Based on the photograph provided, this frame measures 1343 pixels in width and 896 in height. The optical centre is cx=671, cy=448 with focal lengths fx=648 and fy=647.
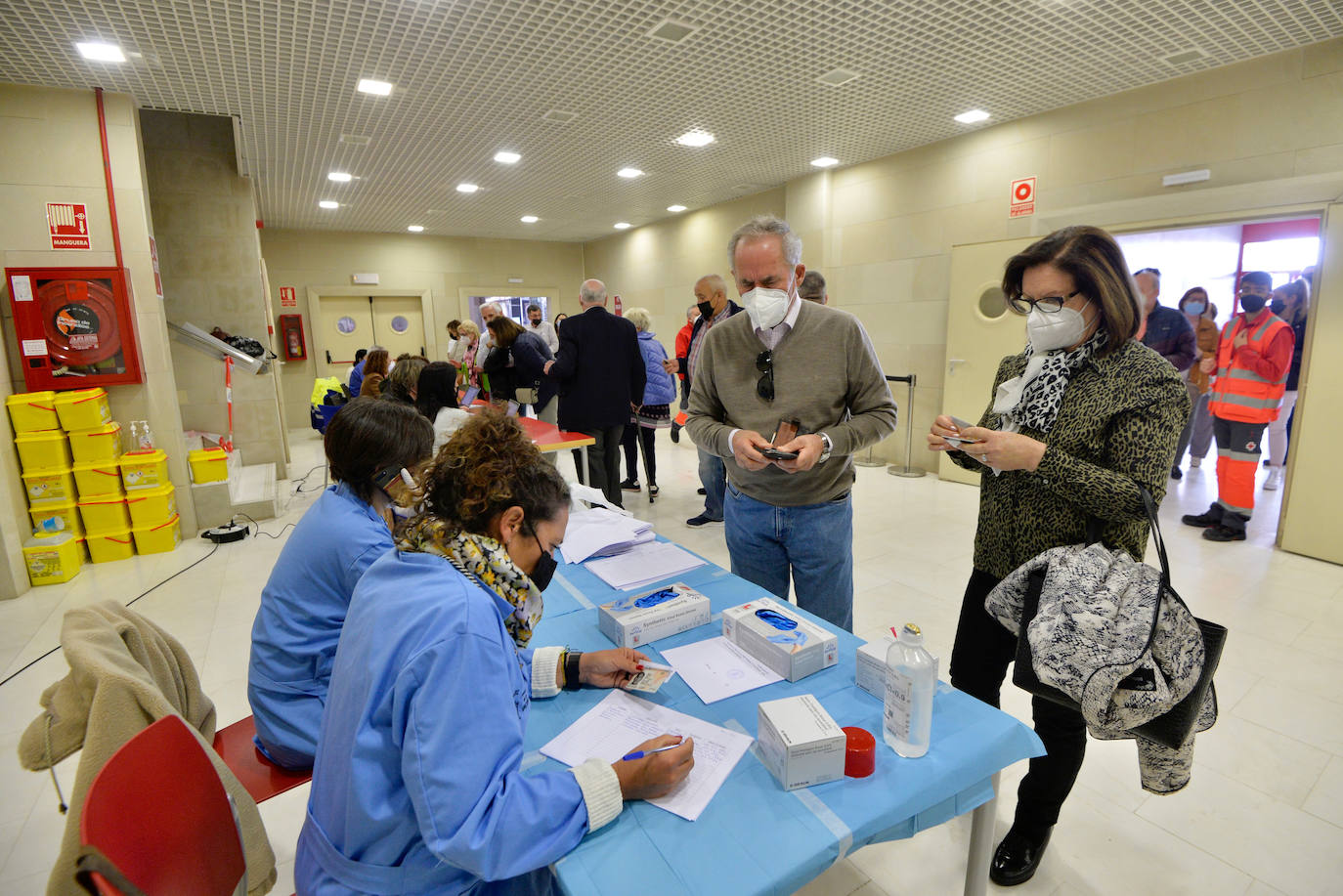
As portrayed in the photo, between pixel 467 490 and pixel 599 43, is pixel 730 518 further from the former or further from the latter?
pixel 599 43

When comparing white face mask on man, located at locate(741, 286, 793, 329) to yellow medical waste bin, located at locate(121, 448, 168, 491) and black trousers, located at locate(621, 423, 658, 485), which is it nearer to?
black trousers, located at locate(621, 423, 658, 485)

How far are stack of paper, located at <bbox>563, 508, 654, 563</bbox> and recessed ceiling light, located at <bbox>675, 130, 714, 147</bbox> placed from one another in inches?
167

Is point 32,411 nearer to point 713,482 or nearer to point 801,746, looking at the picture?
point 713,482

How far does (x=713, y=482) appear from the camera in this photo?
436 centimetres

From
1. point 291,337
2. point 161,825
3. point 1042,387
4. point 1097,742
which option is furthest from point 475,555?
point 291,337

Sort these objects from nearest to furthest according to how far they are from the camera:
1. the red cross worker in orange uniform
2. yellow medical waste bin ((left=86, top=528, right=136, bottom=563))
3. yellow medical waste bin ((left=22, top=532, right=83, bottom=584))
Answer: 1. yellow medical waste bin ((left=22, top=532, right=83, bottom=584))
2. the red cross worker in orange uniform
3. yellow medical waste bin ((left=86, top=528, right=136, bottom=563))

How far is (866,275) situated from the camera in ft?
21.1

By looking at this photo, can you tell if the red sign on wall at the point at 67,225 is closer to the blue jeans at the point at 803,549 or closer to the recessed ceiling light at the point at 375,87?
the recessed ceiling light at the point at 375,87

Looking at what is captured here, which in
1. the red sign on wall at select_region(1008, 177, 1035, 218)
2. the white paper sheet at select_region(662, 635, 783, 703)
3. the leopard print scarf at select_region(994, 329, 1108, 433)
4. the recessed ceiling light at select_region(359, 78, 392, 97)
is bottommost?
the white paper sheet at select_region(662, 635, 783, 703)

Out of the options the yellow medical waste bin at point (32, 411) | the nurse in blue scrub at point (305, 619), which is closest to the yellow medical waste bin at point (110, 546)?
the yellow medical waste bin at point (32, 411)

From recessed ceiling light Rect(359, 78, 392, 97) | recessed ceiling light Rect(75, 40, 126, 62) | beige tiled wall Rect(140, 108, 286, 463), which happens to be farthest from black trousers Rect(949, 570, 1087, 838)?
beige tiled wall Rect(140, 108, 286, 463)

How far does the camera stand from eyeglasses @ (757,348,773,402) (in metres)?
1.90

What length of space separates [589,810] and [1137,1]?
440 cm

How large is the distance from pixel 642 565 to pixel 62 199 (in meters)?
4.41
